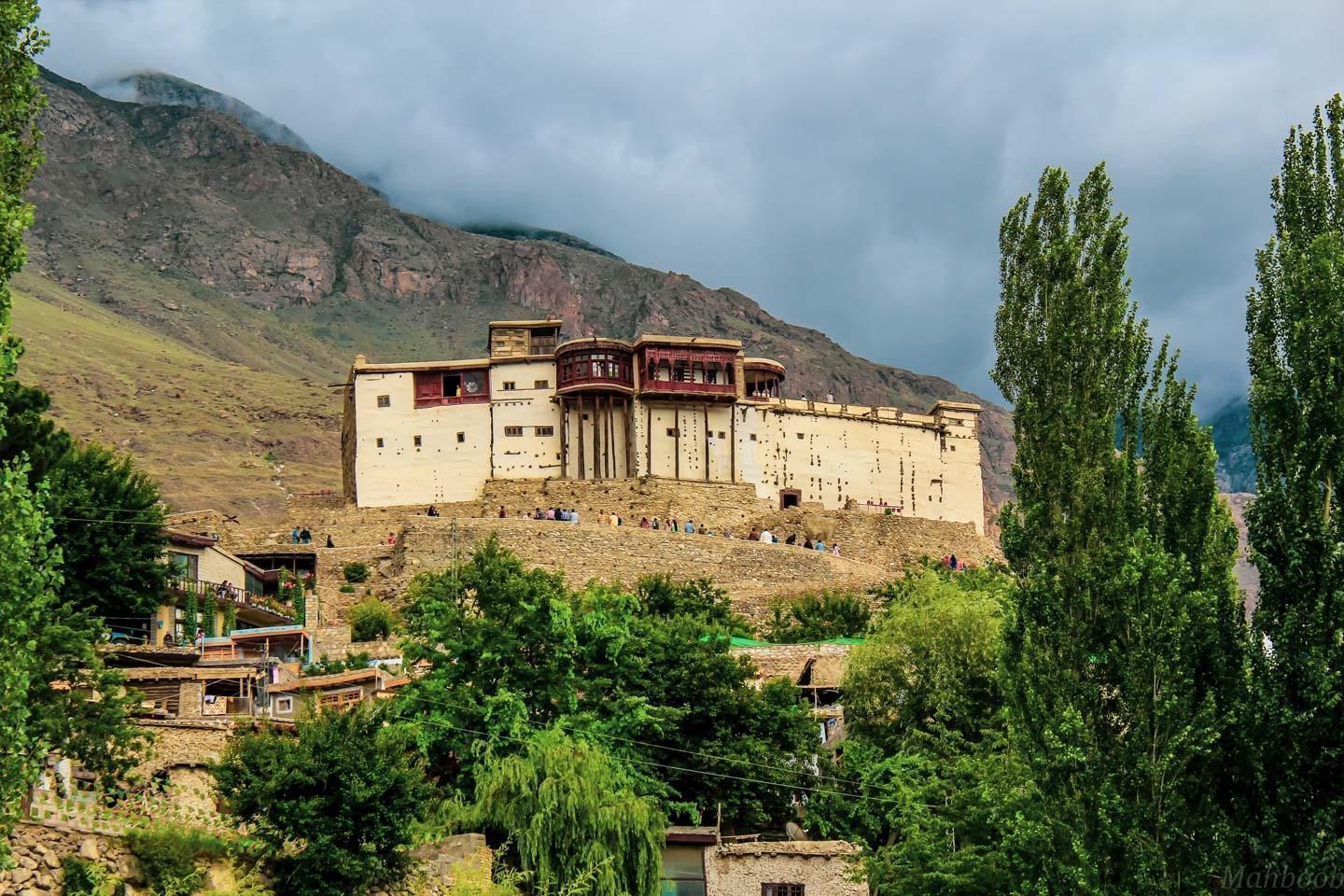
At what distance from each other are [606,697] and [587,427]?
117 feet

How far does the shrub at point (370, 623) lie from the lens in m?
50.8

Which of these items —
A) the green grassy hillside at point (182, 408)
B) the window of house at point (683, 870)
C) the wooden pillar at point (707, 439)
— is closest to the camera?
the window of house at point (683, 870)

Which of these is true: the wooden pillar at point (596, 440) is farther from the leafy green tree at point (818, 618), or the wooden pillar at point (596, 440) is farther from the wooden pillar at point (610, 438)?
the leafy green tree at point (818, 618)

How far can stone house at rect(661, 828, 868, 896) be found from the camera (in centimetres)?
2942

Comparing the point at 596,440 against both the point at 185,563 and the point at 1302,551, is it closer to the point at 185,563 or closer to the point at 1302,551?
the point at 185,563

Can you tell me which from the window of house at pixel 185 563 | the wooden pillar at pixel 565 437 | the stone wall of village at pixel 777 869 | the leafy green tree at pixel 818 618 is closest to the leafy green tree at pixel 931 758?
the stone wall of village at pixel 777 869

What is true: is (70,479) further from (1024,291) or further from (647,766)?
(1024,291)

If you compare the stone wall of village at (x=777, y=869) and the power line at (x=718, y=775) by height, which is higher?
the power line at (x=718, y=775)

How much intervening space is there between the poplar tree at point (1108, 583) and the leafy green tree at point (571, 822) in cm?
838

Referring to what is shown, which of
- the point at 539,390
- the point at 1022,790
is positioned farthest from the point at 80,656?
the point at 539,390

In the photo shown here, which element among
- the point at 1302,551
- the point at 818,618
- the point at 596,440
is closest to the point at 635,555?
the point at 818,618

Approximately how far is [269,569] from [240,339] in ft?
383

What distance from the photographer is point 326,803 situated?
25781 millimetres

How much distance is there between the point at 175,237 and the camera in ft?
624
